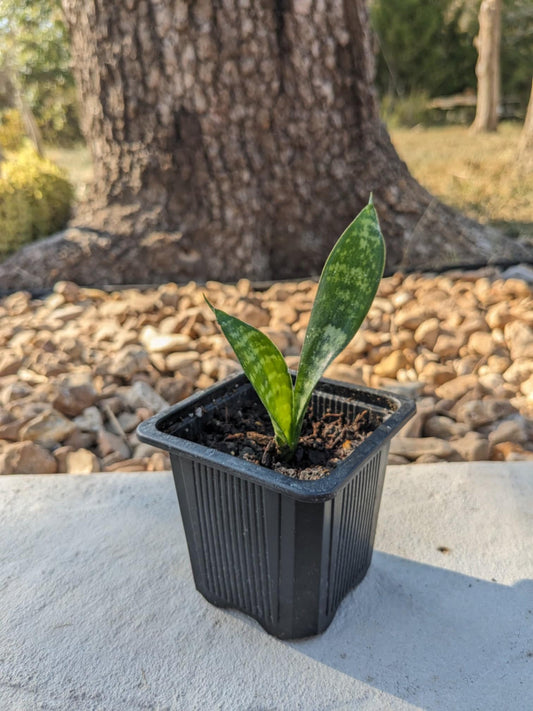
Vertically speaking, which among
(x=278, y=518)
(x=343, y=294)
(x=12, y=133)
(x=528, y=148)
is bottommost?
(x=12, y=133)

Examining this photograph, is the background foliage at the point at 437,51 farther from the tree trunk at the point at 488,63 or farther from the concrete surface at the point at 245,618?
the concrete surface at the point at 245,618

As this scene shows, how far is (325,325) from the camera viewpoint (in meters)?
0.95

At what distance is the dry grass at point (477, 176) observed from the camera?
371 cm

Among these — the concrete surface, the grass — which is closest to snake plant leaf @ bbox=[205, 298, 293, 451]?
the concrete surface

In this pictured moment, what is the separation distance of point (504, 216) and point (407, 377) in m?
2.15

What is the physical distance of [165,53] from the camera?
236 cm

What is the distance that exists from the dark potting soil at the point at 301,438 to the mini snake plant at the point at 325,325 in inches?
3.3

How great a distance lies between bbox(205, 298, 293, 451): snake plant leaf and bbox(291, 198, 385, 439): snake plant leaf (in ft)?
0.10

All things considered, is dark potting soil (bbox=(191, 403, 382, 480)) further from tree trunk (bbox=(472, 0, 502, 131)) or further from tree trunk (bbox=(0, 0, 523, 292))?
tree trunk (bbox=(472, 0, 502, 131))

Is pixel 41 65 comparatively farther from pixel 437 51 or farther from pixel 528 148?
pixel 528 148

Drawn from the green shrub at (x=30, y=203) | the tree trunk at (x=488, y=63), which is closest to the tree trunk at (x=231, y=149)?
the green shrub at (x=30, y=203)

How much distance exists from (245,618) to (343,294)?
66 cm

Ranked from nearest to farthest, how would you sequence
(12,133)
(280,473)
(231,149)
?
(280,473) → (231,149) → (12,133)

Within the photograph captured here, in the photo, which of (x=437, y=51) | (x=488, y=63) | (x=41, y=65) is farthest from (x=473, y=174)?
(x=41, y=65)
